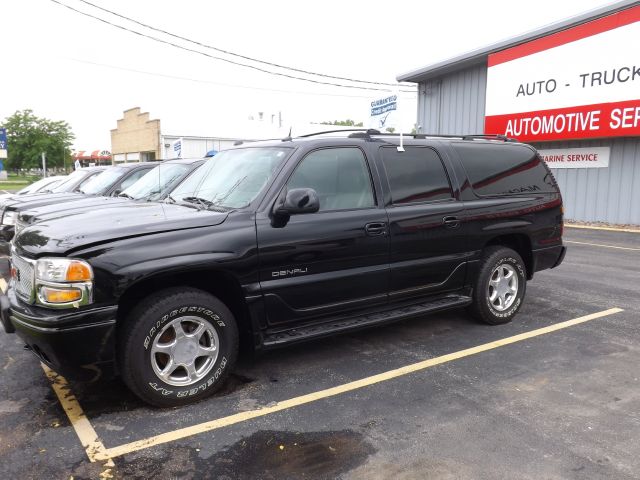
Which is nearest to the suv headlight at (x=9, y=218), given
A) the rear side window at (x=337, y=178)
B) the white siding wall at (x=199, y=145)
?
the rear side window at (x=337, y=178)

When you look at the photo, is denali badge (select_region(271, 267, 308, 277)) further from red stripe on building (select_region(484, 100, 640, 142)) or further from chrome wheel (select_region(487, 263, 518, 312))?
red stripe on building (select_region(484, 100, 640, 142))

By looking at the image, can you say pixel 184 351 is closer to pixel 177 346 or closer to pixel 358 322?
pixel 177 346

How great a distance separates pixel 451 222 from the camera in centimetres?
485

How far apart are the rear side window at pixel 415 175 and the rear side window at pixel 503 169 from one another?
39cm

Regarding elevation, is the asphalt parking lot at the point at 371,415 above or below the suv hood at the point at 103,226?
below

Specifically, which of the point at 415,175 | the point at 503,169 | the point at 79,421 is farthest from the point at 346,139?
the point at 79,421

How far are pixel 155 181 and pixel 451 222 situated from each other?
4729 mm

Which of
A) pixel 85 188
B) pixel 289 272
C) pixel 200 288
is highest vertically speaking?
pixel 85 188

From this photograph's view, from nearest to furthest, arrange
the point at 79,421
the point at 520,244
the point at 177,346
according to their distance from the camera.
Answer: the point at 79,421 → the point at 177,346 → the point at 520,244

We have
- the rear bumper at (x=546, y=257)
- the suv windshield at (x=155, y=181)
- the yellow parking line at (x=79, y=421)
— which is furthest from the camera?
the suv windshield at (x=155, y=181)

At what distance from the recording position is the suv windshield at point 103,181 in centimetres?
924

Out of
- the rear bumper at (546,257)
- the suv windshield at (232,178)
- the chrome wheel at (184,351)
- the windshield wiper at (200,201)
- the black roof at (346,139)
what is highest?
the black roof at (346,139)

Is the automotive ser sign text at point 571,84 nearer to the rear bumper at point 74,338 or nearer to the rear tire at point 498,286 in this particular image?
the rear tire at point 498,286

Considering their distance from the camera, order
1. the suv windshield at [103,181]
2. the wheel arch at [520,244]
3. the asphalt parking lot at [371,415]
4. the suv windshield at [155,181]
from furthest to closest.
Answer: the suv windshield at [103,181]
the suv windshield at [155,181]
the wheel arch at [520,244]
the asphalt parking lot at [371,415]
